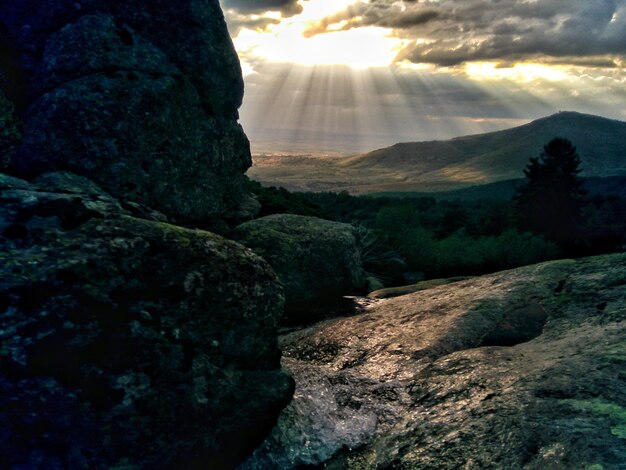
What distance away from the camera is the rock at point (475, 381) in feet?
21.4

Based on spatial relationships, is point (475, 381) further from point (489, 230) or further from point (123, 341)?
point (489, 230)

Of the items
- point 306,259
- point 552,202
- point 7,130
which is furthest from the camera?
point 552,202

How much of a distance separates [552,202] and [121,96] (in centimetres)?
5174

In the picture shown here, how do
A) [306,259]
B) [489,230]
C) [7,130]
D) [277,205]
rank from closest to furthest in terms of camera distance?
1. [7,130]
2. [306,259]
3. [277,205]
4. [489,230]

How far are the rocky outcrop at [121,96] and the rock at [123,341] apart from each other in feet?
8.33

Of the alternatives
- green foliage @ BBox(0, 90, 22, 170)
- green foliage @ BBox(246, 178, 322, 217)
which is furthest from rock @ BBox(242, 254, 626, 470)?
green foliage @ BBox(246, 178, 322, 217)

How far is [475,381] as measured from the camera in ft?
27.3

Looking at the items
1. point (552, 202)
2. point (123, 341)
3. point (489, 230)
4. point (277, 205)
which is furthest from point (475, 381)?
point (552, 202)

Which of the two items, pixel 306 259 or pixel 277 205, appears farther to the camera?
pixel 277 205

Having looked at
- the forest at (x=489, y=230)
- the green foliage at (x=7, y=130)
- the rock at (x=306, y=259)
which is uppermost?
the green foliage at (x=7, y=130)

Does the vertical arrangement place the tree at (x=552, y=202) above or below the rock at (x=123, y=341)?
below

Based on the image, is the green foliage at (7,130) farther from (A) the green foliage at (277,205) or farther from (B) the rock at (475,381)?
(A) the green foliage at (277,205)

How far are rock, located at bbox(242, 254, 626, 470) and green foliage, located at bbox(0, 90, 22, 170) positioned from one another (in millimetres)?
8360

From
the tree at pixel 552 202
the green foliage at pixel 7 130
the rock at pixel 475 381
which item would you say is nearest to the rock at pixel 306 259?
the rock at pixel 475 381
